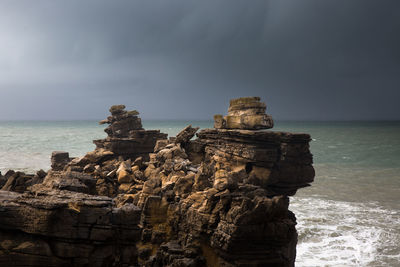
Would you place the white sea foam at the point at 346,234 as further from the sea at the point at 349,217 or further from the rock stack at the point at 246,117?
the rock stack at the point at 246,117

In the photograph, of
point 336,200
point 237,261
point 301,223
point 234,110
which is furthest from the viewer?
point 336,200

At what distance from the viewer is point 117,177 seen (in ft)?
59.5

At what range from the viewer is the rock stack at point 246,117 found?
18.1 metres

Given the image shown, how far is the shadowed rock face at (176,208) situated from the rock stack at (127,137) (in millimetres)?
1614

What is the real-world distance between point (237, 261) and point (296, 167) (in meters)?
7.59

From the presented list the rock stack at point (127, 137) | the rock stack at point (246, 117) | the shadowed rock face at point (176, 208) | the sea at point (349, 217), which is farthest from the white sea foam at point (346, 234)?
the rock stack at point (127, 137)

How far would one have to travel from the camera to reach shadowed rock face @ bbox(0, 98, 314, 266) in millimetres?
8820

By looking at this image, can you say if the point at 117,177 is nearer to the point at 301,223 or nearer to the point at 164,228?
the point at 164,228

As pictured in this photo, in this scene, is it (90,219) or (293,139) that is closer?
(90,219)

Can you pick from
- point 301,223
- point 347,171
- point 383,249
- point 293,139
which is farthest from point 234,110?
point 347,171

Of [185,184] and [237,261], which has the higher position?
[185,184]

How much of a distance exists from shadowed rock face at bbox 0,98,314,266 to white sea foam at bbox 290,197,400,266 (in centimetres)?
648

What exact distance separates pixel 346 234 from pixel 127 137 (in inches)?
741

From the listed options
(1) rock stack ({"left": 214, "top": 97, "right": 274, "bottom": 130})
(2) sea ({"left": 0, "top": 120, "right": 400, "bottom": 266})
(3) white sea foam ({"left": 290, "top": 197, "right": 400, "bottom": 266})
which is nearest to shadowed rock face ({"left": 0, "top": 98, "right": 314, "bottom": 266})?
(1) rock stack ({"left": 214, "top": 97, "right": 274, "bottom": 130})
